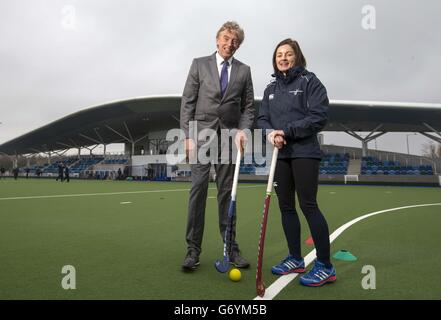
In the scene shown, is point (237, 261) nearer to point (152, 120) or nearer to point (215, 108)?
point (215, 108)

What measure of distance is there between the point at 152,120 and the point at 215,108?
132 ft

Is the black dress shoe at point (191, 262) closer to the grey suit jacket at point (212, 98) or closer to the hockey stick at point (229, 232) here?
the hockey stick at point (229, 232)

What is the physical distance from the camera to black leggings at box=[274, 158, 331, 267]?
99.7 inches

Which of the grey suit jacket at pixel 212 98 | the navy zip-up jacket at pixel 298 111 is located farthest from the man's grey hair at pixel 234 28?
the navy zip-up jacket at pixel 298 111

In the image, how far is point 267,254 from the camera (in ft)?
11.1

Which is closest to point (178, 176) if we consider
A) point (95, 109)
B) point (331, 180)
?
point (95, 109)

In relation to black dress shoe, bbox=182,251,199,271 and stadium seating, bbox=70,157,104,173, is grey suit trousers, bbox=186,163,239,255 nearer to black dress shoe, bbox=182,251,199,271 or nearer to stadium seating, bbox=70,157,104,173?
black dress shoe, bbox=182,251,199,271

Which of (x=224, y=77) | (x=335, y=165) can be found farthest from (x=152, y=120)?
(x=224, y=77)

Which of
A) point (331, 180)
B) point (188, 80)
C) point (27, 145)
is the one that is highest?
point (27, 145)

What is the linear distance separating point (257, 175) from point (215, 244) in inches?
1054

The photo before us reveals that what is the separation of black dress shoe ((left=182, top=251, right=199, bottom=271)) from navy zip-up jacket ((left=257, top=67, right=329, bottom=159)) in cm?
115

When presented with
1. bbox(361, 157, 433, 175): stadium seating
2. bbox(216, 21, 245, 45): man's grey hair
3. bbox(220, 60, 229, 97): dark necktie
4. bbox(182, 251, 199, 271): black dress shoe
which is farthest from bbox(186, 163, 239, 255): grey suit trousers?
bbox(361, 157, 433, 175): stadium seating
